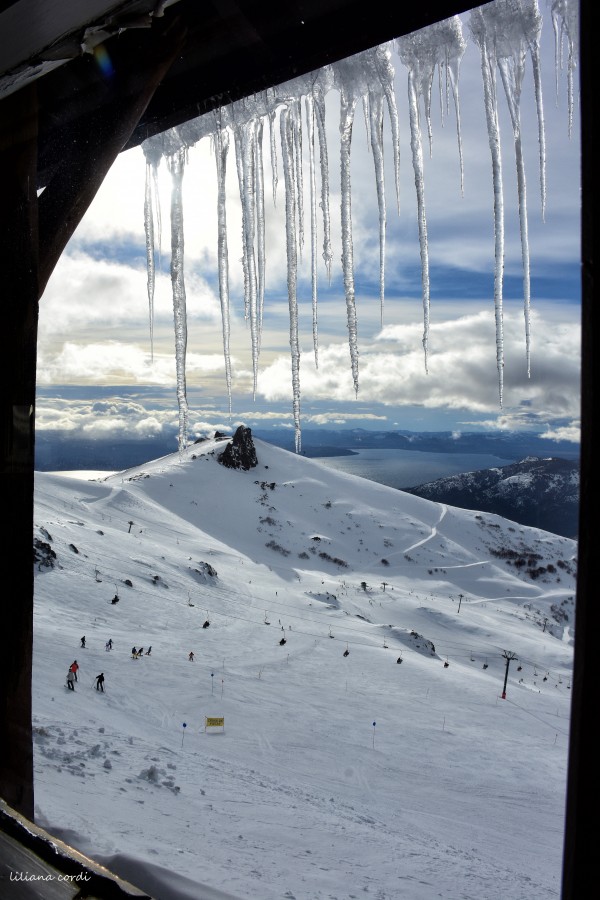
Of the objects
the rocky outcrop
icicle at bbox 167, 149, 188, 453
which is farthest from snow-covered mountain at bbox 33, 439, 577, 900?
the rocky outcrop

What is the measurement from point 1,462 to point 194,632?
76.1ft

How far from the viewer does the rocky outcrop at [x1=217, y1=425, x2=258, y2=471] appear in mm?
77375

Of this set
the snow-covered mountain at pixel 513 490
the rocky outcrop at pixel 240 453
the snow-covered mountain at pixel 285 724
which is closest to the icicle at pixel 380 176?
the snow-covered mountain at pixel 285 724

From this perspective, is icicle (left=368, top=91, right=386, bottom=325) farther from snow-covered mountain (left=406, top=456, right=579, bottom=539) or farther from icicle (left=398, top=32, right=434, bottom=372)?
snow-covered mountain (left=406, top=456, right=579, bottom=539)

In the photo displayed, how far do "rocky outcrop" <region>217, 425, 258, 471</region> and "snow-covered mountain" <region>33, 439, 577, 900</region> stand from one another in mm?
28051

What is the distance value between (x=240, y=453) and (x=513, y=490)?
13486 cm

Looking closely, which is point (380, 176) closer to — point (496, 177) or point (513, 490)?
point (496, 177)

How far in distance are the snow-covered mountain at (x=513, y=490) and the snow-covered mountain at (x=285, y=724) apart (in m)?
135

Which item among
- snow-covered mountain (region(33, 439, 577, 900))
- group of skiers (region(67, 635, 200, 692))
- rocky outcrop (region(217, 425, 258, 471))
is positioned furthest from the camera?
rocky outcrop (region(217, 425, 258, 471))

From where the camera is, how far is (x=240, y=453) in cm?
7900

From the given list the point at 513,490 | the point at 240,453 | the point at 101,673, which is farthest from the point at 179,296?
the point at 513,490

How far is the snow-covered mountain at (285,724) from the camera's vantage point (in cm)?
633

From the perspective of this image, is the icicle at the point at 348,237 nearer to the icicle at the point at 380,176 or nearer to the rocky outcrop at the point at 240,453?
the icicle at the point at 380,176

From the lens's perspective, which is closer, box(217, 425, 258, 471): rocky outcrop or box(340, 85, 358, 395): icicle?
box(340, 85, 358, 395): icicle
